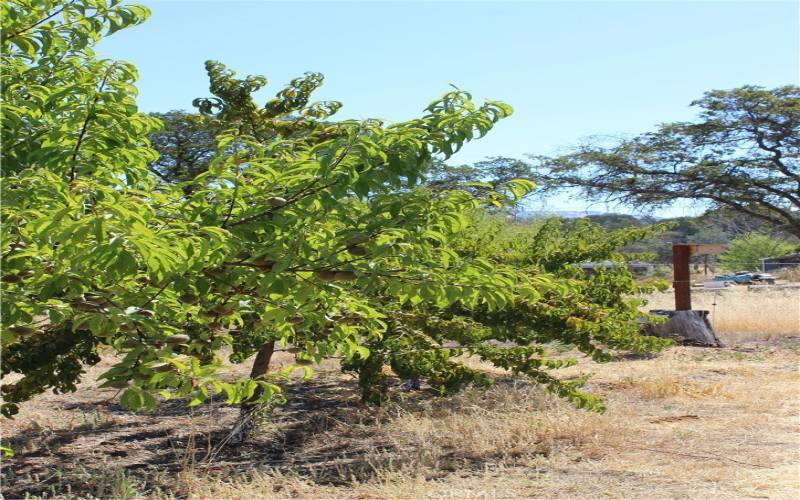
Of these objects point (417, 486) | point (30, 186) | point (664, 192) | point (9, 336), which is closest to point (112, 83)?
point (30, 186)

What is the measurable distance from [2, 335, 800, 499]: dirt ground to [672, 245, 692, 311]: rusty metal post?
487cm

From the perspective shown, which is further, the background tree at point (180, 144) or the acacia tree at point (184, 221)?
the background tree at point (180, 144)

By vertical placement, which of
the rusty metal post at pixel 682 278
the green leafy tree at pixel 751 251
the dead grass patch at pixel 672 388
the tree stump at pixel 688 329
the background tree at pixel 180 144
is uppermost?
the background tree at pixel 180 144

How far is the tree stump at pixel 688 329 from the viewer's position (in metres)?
15.0

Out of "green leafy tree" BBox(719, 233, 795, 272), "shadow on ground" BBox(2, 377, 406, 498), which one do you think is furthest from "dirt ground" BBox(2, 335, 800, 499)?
"green leafy tree" BBox(719, 233, 795, 272)

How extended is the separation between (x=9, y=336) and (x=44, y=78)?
4.51 feet

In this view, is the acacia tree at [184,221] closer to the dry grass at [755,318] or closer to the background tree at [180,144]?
the dry grass at [755,318]

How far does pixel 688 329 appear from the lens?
49.6 ft

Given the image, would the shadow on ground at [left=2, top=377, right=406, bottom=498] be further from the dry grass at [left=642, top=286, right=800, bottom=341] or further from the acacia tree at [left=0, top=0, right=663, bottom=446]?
the dry grass at [left=642, top=286, right=800, bottom=341]

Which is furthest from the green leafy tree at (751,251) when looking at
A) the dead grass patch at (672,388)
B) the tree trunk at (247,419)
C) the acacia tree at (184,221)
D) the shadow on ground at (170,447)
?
the acacia tree at (184,221)

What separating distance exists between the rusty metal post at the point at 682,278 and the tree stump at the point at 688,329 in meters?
0.28

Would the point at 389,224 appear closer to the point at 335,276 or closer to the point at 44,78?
the point at 335,276

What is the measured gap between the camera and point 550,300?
23.3 feet

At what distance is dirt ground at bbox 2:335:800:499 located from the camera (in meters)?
5.82
